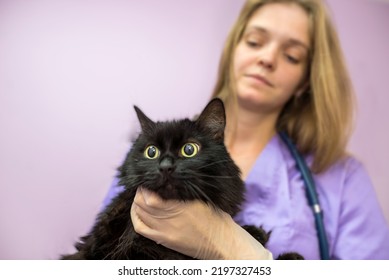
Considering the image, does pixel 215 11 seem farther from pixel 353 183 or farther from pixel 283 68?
pixel 353 183

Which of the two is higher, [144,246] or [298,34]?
[298,34]

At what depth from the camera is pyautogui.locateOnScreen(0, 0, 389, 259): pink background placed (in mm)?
843

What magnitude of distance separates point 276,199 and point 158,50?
1.91 feet

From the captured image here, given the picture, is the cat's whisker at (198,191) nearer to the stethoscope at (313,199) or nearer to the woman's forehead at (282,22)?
the stethoscope at (313,199)

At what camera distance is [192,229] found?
72 centimetres

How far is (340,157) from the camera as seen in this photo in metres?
1.03

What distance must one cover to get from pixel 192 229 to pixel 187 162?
19 centimetres

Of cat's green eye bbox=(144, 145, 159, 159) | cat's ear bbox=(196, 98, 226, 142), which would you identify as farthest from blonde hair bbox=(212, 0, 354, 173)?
cat's green eye bbox=(144, 145, 159, 159)

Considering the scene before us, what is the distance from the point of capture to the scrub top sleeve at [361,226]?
0.92m

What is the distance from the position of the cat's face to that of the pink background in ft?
0.78

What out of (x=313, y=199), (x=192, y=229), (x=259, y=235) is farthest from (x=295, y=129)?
(x=192, y=229)

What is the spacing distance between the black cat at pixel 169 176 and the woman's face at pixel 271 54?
342mm

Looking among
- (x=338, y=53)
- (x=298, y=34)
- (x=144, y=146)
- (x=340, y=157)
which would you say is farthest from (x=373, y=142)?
(x=144, y=146)

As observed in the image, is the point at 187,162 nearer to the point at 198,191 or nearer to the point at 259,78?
the point at 198,191
